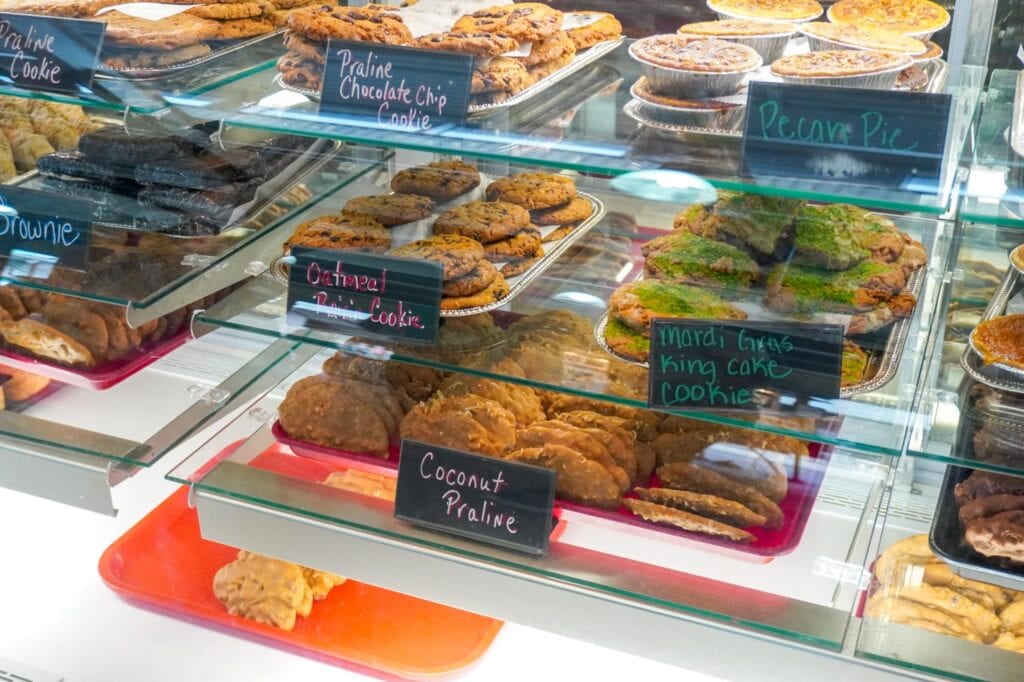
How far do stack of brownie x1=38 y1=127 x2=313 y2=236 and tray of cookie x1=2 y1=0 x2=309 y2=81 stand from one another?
278 mm

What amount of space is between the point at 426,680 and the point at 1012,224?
1231 mm

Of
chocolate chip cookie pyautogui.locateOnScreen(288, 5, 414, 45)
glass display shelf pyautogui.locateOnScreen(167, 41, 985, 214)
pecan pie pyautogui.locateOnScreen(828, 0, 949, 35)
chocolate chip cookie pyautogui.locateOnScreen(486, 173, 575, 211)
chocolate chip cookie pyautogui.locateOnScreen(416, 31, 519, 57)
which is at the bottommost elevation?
chocolate chip cookie pyautogui.locateOnScreen(486, 173, 575, 211)

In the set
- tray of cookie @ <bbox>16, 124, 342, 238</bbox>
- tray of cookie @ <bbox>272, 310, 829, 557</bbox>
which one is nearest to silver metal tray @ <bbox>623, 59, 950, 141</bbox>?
tray of cookie @ <bbox>272, 310, 829, 557</bbox>

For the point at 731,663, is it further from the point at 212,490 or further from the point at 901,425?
the point at 212,490

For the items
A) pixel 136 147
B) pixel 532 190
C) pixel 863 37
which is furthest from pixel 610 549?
pixel 136 147

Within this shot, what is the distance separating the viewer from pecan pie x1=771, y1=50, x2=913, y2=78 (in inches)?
49.5

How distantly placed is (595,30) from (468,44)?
27cm

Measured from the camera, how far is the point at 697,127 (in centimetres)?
139

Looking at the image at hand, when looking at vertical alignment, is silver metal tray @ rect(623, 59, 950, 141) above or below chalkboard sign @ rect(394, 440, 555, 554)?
above

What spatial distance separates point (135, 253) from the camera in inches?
73.4

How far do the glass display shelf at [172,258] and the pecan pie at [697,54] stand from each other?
760mm

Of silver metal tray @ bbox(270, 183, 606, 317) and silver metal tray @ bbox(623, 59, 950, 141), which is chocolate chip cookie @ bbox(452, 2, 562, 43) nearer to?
silver metal tray @ bbox(623, 59, 950, 141)

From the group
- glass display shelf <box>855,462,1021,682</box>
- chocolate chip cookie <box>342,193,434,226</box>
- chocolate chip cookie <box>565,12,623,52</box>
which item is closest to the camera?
glass display shelf <box>855,462,1021,682</box>

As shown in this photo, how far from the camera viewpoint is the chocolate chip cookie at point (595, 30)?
1.61 metres
